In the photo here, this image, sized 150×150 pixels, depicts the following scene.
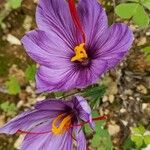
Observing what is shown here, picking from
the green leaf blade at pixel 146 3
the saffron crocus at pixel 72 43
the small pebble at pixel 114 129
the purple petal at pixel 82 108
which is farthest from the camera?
the small pebble at pixel 114 129

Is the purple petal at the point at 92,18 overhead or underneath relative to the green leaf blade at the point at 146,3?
overhead

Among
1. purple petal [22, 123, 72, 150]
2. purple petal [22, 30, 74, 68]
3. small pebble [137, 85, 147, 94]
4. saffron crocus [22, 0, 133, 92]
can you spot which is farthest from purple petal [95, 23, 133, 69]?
small pebble [137, 85, 147, 94]

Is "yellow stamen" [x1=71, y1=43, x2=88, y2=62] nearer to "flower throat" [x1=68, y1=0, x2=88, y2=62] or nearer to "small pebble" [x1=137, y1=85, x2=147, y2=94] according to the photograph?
"flower throat" [x1=68, y1=0, x2=88, y2=62]

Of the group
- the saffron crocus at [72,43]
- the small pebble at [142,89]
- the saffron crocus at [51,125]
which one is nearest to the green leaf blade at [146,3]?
the saffron crocus at [72,43]

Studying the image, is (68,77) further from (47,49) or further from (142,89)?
(142,89)

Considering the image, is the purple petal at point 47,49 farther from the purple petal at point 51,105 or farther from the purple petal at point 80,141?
the purple petal at point 80,141

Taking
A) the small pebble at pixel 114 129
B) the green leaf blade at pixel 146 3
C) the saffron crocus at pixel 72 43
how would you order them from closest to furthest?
the saffron crocus at pixel 72 43, the green leaf blade at pixel 146 3, the small pebble at pixel 114 129
